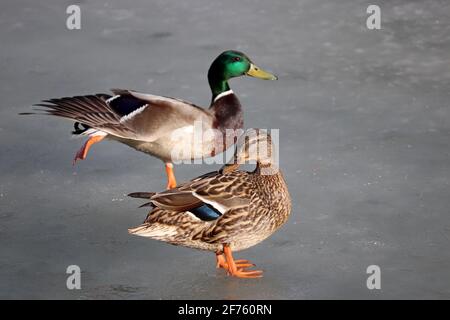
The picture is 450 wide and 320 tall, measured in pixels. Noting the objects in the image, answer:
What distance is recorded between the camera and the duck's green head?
24.4 feet

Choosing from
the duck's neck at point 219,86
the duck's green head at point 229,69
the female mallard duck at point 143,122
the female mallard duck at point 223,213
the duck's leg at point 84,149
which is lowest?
the female mallard duck at point 223,213

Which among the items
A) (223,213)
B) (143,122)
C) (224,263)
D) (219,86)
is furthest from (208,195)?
(219,86)

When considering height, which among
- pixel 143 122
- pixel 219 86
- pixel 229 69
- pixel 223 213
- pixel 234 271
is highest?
pixel 229 69

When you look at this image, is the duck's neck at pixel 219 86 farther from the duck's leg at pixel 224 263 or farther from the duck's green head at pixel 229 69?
the duck's leg at pixel 224 263

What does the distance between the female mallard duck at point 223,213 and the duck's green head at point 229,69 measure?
1.33 meters

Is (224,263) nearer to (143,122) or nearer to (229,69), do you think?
(143,122)

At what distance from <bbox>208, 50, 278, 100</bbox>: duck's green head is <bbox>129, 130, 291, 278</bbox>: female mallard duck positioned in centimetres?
133

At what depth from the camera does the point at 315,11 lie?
9961 millimetres

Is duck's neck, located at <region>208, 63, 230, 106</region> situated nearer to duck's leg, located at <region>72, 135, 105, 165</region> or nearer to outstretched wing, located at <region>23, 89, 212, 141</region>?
outstretched wing, located at <region>23, 89, 212, 141</region>

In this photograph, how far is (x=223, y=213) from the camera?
6.03m

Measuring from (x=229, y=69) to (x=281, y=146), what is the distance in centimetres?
64

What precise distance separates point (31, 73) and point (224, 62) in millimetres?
2192

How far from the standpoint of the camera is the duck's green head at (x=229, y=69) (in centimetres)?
744

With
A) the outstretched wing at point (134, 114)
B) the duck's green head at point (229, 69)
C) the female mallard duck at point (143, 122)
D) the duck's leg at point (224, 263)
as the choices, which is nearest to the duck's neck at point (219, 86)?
the duck's green head at point (229, 69)
